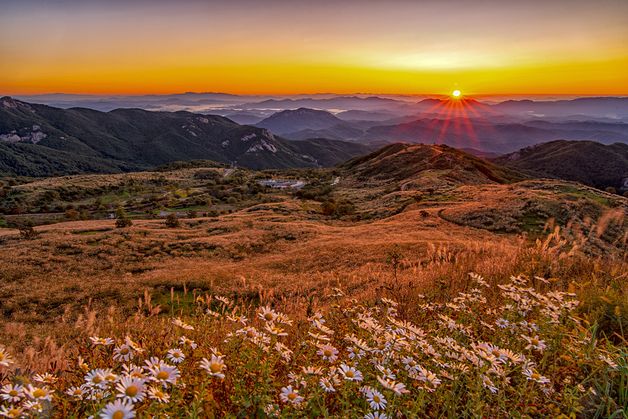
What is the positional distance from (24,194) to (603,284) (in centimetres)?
11195

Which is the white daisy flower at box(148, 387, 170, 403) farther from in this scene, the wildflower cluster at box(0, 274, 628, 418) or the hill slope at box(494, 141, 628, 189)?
the hill slope at box(494, 141, 628, 189)

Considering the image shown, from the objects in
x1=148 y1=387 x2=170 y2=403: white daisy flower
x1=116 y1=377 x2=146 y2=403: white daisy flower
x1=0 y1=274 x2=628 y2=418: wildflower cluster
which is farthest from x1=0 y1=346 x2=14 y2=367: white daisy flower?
x1=148 y1=387 x2=170 y2=403: white daisy flower

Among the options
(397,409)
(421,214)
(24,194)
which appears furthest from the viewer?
(24,194)

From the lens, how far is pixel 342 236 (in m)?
28.4

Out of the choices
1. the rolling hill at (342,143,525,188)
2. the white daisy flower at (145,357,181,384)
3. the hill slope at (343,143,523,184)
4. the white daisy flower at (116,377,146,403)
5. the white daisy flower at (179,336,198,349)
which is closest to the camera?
the white daisy flower at (116,377,146,403)

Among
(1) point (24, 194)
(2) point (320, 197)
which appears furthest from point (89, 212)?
(2) point (320, 197)

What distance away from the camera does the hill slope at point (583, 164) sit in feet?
477

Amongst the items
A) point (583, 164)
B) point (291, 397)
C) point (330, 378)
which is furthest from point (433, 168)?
point (583, 164)

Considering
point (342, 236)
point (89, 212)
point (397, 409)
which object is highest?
point (397, 409)

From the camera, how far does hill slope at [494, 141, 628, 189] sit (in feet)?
477

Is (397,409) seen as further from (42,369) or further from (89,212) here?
(89,212)

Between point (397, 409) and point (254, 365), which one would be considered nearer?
point (397, 409)

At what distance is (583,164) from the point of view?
163m

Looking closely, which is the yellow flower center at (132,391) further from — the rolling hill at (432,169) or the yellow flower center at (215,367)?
the rolling hill at (432,169)
